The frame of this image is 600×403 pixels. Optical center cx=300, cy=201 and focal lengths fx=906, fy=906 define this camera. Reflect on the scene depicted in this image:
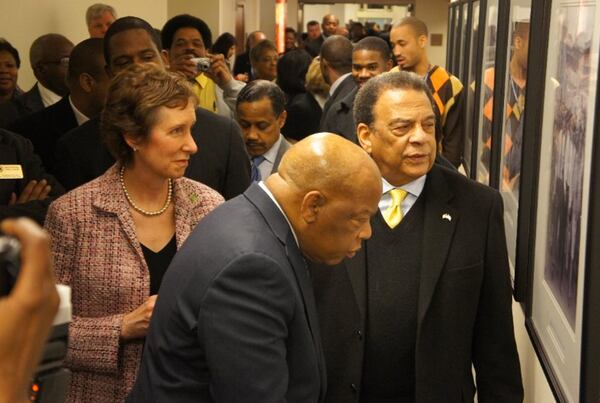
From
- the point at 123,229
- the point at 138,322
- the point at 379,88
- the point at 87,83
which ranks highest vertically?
the point at 379,88

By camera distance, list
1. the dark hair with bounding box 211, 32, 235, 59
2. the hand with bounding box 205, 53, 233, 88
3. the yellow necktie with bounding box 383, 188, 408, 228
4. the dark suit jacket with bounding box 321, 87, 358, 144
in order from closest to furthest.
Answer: the yellow necktie with bounding box 383, 188, 408, 228, the dark suit jacket with bounding box 321, 87, 358, 144, the hand with bounding box 205, 53, 233, 88, the dark hair with bounding box 211, 32, 235, 59

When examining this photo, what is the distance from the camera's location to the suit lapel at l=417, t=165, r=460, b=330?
2.66m

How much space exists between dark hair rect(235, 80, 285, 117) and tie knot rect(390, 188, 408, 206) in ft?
6.49

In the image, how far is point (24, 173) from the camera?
144 inches

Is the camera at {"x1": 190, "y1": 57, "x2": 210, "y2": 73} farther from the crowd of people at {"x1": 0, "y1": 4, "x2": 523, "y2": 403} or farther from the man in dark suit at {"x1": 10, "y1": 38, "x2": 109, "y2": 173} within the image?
the man in dark suit at {"x1": 10, "y1": 38, "x2": 109, "y2": 173}

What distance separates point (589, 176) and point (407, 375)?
93 centimetres

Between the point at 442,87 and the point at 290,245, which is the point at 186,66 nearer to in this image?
the point at 442,87

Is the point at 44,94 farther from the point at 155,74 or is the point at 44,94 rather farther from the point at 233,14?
the point at 233,14

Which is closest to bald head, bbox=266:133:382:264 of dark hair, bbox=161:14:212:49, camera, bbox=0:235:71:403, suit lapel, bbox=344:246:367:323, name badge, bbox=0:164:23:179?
suit lapel, bbox=344:246:367:323

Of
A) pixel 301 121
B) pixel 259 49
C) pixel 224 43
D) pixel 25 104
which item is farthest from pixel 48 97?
pixel 224 43

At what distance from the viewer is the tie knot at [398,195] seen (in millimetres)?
2811

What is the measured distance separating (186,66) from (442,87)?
74.5 inches

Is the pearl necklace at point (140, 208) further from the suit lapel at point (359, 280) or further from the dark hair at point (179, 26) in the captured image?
the dark hair at point (179, 26)

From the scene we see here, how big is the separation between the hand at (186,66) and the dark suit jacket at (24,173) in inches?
65.2
